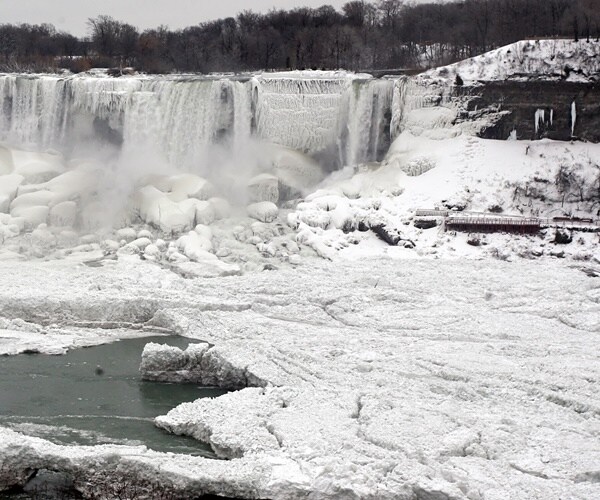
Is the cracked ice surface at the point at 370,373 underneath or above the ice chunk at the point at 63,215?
underneath

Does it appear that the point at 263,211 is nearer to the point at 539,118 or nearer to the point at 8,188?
the point at 8,188

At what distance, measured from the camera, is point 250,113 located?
→ 98.9ft

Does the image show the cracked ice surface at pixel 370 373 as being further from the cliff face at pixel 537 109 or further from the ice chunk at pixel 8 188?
the cliff face at pixel 537 109

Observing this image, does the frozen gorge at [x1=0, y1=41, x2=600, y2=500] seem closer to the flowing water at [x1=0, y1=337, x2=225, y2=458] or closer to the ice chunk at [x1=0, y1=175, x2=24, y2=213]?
the ice chunk at [x1=0, y1=175, x2=24, y2=213]

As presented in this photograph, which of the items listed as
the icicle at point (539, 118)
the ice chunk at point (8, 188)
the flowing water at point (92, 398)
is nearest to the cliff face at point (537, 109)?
the icicle at point (539, 118)

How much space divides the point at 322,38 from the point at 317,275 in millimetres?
23865

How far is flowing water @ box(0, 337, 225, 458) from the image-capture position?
524 inches

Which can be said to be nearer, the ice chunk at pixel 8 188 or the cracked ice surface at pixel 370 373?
the cracked ice surface at pixel 370 373

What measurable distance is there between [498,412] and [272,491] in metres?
4.22

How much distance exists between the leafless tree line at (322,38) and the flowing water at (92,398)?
74.3ft

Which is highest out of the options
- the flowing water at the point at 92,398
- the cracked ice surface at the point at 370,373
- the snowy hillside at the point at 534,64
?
the snowy hillside at the point at 534,64

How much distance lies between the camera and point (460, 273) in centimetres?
2236

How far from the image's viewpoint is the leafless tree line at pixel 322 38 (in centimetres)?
3931

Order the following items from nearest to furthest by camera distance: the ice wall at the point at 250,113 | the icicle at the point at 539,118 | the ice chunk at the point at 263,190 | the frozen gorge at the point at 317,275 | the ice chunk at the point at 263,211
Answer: the frozen gorge at the point at 317,275
the ice chunk at the point at 263,211
the ice chunk at the point at 263,190
the icicle at the point at 539,118
the ice wall at the point at 250,113
